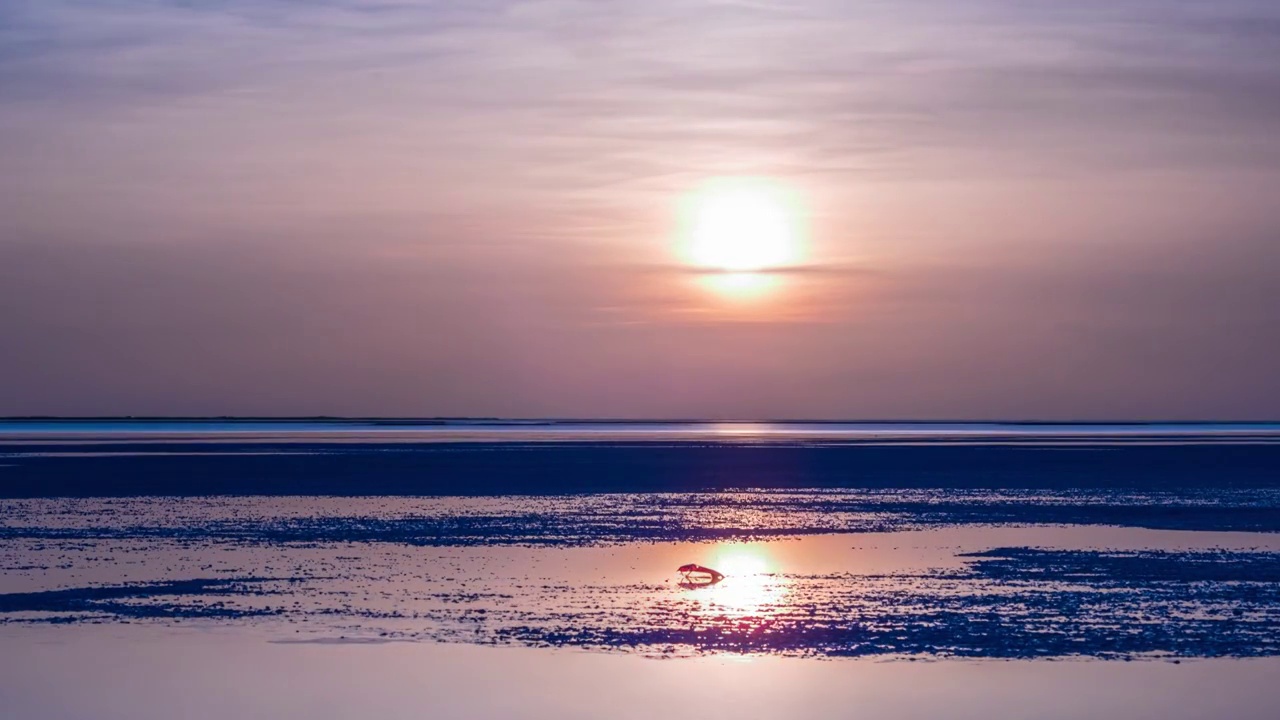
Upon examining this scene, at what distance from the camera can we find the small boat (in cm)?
2412

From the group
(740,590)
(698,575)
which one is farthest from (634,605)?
(698,575)

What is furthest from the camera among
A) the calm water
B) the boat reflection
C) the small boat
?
the small boat

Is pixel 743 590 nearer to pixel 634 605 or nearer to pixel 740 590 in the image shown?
pixel 740 590

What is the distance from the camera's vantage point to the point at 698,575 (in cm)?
2466

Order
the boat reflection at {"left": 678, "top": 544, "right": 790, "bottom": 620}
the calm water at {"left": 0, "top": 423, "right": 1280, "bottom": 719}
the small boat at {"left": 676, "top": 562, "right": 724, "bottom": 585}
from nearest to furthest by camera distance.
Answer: the calm water at {"left": 0, "top": 423, "right": 1280, "bottom": 719} < the boat reflection at {"left": 678, "top": 544, "right": 790, "bottom": 620} < the small boat at {"left": 676, "top": 562, "right": 724, "bottom": 585}

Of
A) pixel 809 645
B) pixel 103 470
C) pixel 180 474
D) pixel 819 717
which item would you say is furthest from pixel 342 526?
pixel 103 470

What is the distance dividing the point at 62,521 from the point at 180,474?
74.5ft

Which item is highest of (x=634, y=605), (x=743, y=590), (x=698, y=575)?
(x=698, y=575)

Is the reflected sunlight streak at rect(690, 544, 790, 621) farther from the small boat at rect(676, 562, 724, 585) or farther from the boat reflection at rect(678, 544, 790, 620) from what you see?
the small boat at rect(676, 562, 724, 585)

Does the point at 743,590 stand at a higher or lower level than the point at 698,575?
lower

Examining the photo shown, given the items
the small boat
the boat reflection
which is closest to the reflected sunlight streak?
the boat reflection

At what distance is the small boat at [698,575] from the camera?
24.1 meters

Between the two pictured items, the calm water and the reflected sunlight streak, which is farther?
the reflected sunlight streak

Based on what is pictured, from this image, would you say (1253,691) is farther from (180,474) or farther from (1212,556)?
(180,474)
